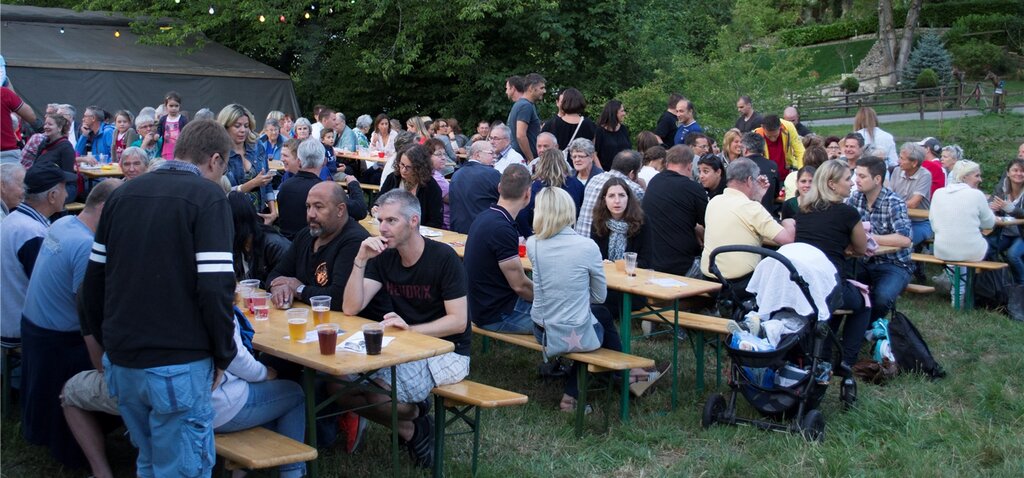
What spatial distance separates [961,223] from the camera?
314 inches

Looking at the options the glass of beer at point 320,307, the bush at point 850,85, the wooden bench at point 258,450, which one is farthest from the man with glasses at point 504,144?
the bush at point 850,85

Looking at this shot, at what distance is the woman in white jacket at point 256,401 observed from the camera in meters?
3.64

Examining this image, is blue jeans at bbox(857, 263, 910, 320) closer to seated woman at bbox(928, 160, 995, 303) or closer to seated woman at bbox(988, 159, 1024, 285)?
seated woman at bbox(928, 160, 995, 303)

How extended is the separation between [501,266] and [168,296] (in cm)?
240

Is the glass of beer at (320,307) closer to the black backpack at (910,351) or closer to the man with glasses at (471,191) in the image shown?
the man with glasses at (471,191)

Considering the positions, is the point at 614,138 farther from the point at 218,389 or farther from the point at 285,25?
the point at 285,25

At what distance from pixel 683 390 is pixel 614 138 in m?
4.13

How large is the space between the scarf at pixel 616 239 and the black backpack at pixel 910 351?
6.08ft

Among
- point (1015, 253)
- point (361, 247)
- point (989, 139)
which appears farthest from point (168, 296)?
point (989, 139)

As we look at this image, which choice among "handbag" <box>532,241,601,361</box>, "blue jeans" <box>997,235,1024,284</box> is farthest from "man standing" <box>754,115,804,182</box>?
"handbag" <box>532,241,601,361</box>

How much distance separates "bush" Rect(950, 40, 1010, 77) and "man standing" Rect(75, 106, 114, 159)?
34138 millimetres

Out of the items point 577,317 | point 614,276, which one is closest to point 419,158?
point 614,276

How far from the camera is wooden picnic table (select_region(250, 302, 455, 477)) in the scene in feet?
11.8

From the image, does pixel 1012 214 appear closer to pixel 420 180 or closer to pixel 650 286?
pixel 650 286
